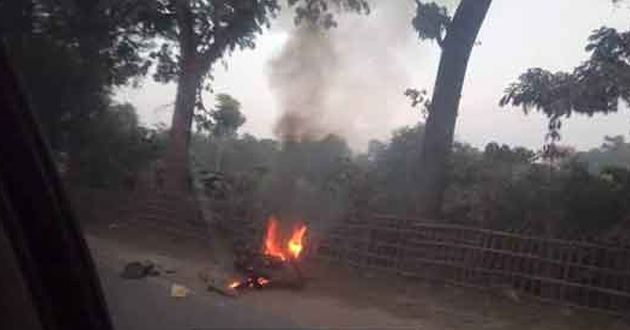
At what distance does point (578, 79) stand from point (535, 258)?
330 centimetres

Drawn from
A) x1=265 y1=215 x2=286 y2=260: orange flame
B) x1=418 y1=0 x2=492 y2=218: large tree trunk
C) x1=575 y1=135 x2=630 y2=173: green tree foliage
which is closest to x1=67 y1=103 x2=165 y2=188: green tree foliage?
x1=265 y1=215 x2=286 y2=260: orange flame

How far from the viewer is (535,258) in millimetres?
10602

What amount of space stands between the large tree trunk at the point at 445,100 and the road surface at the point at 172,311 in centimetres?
578

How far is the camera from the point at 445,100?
1412 cm

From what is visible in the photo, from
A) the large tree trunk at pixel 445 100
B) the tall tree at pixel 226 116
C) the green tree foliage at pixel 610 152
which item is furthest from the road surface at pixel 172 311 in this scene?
the green tree foliage at pixel 610 152

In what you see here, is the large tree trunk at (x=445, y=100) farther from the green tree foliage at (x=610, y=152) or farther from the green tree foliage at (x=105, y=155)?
the green tree foliage at (x=610, y=152)

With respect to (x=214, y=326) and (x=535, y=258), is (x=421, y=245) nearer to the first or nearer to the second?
(x=535, y=258)

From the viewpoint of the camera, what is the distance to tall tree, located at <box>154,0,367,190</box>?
19062 mm

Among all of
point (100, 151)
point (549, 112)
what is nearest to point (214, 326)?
point (549, 112)

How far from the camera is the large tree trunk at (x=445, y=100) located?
14039mm

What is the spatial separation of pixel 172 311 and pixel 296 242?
536 centimetres

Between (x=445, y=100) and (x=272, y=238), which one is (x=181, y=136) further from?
(x=445, y=100)

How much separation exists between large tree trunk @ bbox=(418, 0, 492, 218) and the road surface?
5.78m

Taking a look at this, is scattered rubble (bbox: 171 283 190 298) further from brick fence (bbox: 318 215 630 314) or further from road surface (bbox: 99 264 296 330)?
brick fence (bbox: 318 215 630 314)
